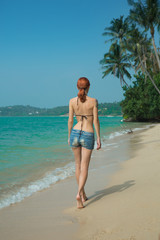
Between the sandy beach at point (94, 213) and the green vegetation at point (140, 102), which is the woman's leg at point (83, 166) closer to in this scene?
the sandy beach at point (94, 213)

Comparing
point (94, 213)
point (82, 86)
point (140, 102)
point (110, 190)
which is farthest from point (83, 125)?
point (140, 102)

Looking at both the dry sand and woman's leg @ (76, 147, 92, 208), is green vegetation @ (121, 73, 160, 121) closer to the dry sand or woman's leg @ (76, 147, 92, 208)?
the dry sand

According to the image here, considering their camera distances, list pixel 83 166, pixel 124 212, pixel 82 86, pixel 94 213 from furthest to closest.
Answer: pixel 83 166 → pixel 82 86 → pixel 94 213 → pixel 124 212

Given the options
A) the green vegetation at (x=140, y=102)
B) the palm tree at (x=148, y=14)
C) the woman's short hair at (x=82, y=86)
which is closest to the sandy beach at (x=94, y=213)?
the woman's short hair at (x=82, y=86)

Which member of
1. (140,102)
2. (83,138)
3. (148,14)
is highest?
(148,14)

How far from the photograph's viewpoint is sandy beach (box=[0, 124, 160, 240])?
2436 millimetres

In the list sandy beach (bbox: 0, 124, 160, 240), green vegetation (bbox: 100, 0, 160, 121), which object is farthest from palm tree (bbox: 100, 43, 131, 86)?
sandy beach (bbox: 0, 124, 160, 240)

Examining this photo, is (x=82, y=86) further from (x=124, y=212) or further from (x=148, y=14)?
(x=148, y=14)

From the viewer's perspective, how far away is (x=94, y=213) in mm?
3020

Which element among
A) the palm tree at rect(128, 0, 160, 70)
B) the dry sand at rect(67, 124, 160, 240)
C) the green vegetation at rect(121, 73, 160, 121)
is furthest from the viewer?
the green vegetation at rect(121, 73, 160, 121)

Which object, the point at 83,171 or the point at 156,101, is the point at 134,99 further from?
the point at 83,171

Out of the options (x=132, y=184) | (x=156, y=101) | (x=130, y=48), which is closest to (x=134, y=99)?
(x=156, y=101)

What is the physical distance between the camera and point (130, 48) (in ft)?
100

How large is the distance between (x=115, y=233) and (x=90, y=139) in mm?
1335
